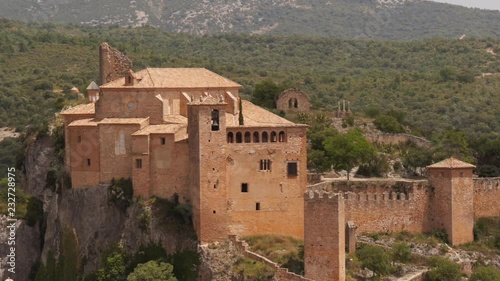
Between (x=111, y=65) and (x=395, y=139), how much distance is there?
17.6 m

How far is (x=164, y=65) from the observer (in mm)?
110812

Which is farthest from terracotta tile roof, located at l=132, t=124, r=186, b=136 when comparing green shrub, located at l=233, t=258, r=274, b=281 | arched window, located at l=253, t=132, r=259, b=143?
green shrub, located at l=233, t=258, r=274, b=281

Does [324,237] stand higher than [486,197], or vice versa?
[486,197]

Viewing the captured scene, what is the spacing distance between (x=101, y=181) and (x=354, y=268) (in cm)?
1356

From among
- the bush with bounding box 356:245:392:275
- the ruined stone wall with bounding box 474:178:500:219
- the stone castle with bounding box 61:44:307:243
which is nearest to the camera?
the bush with bounding box 356:245:392:275

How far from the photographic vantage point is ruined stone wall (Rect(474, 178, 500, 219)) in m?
59.8

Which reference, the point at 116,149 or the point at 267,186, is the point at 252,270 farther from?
the point at 116,149

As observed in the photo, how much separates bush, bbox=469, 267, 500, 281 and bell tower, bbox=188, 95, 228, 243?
10348 millimetres

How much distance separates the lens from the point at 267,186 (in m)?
56.3

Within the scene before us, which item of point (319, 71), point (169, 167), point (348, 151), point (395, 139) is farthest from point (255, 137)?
point (319, 71)

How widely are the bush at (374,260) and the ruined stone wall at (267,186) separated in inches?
137

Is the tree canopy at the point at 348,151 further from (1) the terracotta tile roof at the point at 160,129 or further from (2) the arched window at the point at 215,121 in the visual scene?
(2) the arched window at the point at 215,121

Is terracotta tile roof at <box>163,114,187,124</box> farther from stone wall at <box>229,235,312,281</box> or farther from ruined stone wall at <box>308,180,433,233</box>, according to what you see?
stone wall at <box>229,235,312,281</box>

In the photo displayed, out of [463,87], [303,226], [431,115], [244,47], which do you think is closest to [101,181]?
[303,226]
